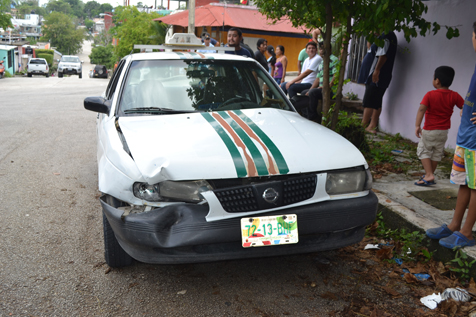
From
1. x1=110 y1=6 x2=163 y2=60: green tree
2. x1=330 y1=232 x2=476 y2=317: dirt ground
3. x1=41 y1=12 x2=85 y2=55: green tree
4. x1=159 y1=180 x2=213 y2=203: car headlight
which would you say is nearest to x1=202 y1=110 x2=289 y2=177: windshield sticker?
x1=159 y1=180 x2=213 y2=203: car headlight

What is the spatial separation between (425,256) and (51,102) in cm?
1291

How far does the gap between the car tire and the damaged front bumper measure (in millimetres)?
290

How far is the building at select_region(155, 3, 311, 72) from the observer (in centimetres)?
2370

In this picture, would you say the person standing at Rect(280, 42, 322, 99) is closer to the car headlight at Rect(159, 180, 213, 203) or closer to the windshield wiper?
the windshield wiper

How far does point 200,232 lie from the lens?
274cm

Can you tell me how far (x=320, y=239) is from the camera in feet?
10.0

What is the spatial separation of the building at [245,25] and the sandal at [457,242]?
66.8 ft

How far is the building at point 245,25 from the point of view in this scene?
77.8 ft

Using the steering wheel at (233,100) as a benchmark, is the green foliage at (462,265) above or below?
below

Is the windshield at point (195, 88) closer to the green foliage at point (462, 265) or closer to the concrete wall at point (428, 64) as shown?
the green foliage at point (462, 265)

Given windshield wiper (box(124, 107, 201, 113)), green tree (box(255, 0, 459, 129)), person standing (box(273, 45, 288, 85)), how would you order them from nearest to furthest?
windshield wiper (box(124, 107, 201, 113))
green tree (box(255, 0, 459, 129))
person standing (box(273, 45, 288, 85))

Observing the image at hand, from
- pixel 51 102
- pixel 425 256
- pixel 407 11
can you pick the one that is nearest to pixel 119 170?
pixel 425 256

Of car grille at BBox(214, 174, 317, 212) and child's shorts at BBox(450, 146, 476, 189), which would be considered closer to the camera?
car grille at BBox(214, 174, 317, 212)

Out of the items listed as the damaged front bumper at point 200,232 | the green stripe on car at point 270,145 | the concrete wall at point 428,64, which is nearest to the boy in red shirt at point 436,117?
the concrete wall at point 428,64
